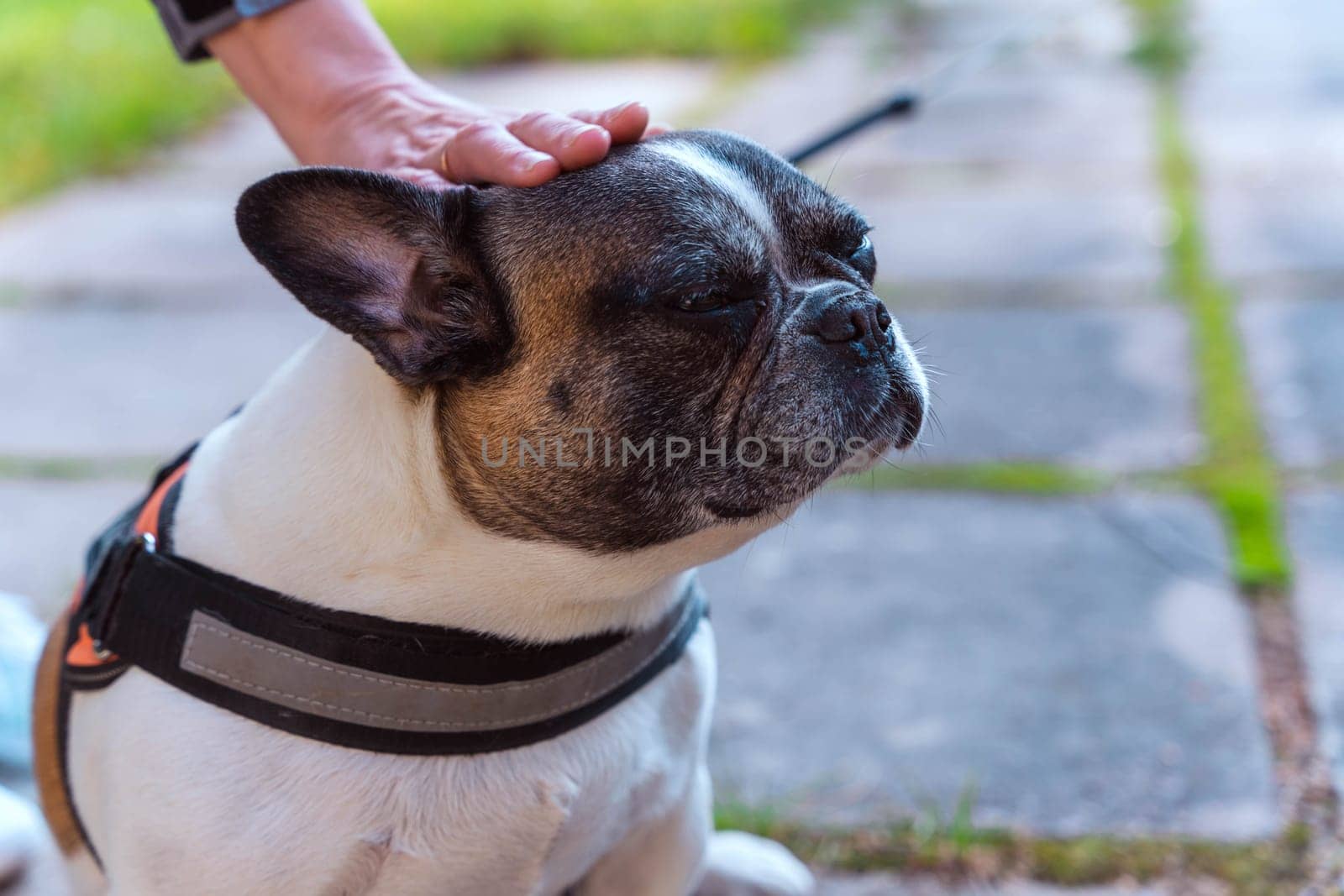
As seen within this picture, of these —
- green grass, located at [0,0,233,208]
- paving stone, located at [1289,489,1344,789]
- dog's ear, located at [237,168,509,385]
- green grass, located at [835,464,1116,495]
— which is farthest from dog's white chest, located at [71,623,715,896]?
green grass, located at [0,0,233,208]

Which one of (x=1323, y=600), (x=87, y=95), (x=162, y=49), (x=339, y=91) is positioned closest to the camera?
(x=339, y=91)

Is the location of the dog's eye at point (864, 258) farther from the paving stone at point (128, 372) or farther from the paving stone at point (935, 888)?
the paving stone at point (128, 372)

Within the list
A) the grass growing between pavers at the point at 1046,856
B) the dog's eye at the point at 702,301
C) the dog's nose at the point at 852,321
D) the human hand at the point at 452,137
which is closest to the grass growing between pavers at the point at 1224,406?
the grass growing between pavers at the point at 1046,856

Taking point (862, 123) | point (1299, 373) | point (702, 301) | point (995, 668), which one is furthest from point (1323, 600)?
point (702, 301)

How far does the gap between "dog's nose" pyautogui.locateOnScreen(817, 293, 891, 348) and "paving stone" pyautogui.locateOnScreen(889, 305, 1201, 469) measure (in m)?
1.75

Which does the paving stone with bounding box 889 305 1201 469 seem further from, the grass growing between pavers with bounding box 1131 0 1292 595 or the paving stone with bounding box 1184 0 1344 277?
the paving stone with bounding box 1184 0 1344 277

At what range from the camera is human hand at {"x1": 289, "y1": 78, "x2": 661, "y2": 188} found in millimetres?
1776

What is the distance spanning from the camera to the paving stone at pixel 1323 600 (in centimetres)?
263

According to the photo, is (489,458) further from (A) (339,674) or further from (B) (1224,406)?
(B) (1224,406)

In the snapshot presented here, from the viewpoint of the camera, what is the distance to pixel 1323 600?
301cm

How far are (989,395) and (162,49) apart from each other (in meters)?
5.57

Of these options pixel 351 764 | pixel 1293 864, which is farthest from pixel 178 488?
pixel 1293 864

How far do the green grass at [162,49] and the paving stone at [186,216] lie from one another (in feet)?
0.74

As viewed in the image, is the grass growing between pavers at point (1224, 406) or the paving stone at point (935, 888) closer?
the paving stone at point (935, 888)
